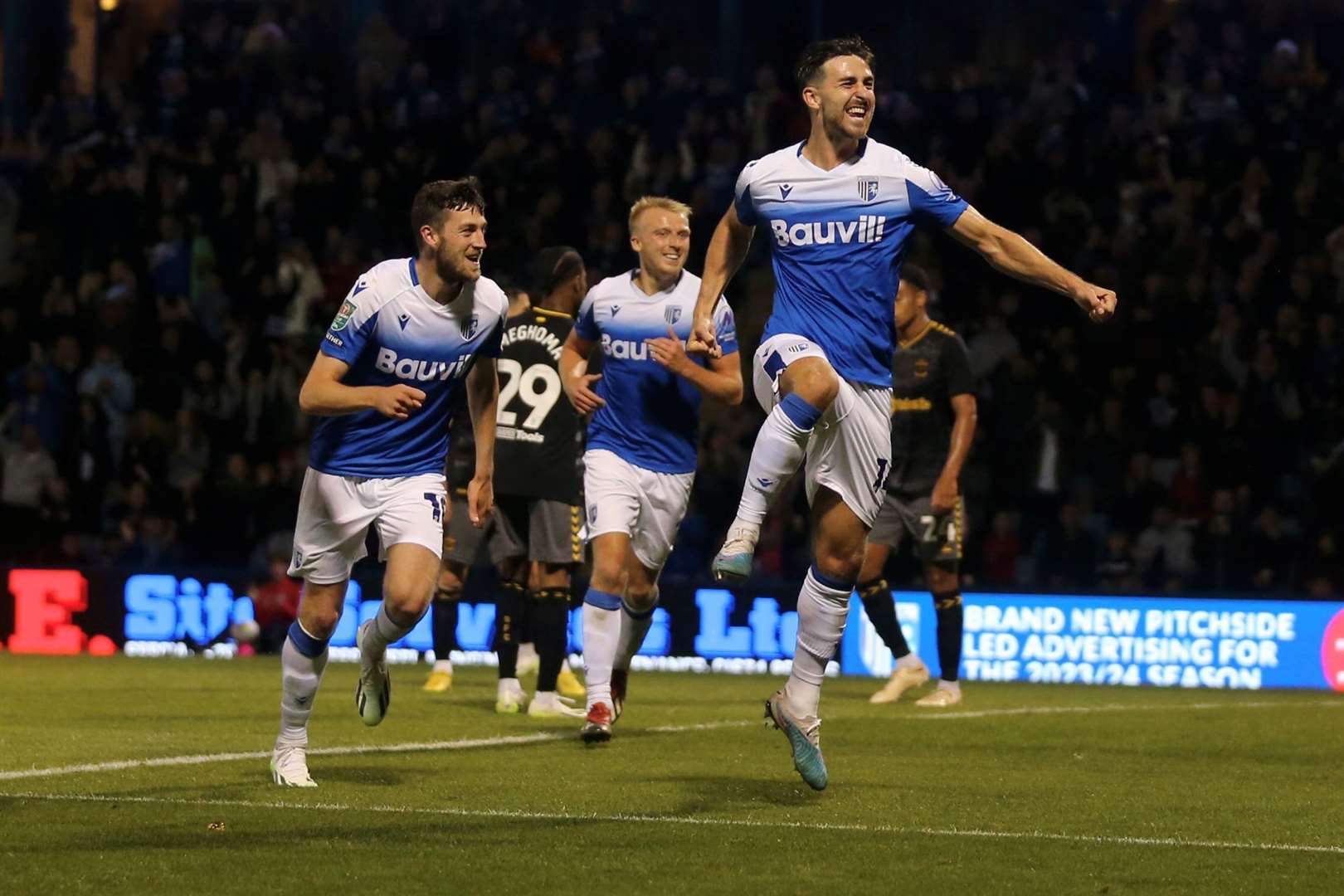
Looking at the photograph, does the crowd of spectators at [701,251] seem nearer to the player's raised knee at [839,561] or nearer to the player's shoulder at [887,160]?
the player's raised knee at [839,561]

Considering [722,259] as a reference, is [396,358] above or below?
below

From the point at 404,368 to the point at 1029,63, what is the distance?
17.0 m

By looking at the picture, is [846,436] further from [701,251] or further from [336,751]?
[701,251]

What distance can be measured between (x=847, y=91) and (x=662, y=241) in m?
2.56

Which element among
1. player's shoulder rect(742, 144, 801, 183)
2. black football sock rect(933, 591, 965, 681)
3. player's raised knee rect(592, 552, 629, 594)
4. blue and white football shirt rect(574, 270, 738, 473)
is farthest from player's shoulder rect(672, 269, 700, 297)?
black football sock rect(933, 591, 965, 681)

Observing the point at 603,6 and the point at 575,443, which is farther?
the point at 603,6

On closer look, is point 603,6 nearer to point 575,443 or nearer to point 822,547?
point 575,443

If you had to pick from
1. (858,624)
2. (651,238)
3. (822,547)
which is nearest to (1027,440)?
(858,624)

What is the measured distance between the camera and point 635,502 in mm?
10758

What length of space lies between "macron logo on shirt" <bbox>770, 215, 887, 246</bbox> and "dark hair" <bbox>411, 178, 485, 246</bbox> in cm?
123

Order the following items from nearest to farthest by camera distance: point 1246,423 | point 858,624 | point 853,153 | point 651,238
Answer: point 853,153
point 651,238
point 858,624
point 1246,423

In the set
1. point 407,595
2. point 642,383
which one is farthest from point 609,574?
point 407,595

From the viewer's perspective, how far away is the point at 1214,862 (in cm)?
685

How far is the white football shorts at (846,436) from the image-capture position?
27.6ft
